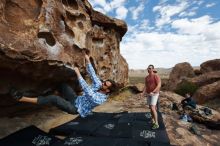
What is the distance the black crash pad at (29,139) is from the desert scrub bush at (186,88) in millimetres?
25378

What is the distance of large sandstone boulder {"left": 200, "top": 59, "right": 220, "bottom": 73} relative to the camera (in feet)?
125

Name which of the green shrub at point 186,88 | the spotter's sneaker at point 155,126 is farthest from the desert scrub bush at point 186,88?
the spotter's sneaker at point 155,126

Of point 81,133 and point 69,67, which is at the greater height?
point 69,67

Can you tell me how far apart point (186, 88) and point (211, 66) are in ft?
28.9

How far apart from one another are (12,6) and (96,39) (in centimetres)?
799

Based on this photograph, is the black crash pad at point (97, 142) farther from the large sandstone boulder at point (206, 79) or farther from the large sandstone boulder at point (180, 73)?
the large sandstone boulder at point (180, 73)

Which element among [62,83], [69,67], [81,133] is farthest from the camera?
[62,83]

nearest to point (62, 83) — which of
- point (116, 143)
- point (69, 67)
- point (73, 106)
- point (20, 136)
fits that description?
point (69, 67)

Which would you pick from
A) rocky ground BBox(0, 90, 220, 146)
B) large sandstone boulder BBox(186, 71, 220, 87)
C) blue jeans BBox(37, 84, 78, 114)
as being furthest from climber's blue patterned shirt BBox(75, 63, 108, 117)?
large sandstone boulder BBox(186, 71, 220, 87)

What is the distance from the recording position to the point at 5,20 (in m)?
7.98

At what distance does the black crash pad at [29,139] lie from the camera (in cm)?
778

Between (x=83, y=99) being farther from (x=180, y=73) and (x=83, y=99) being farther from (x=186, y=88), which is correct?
(x=180, y=73)

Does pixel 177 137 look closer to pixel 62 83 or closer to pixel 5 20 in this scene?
pixel 62 83

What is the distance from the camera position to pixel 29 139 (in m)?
8.06
